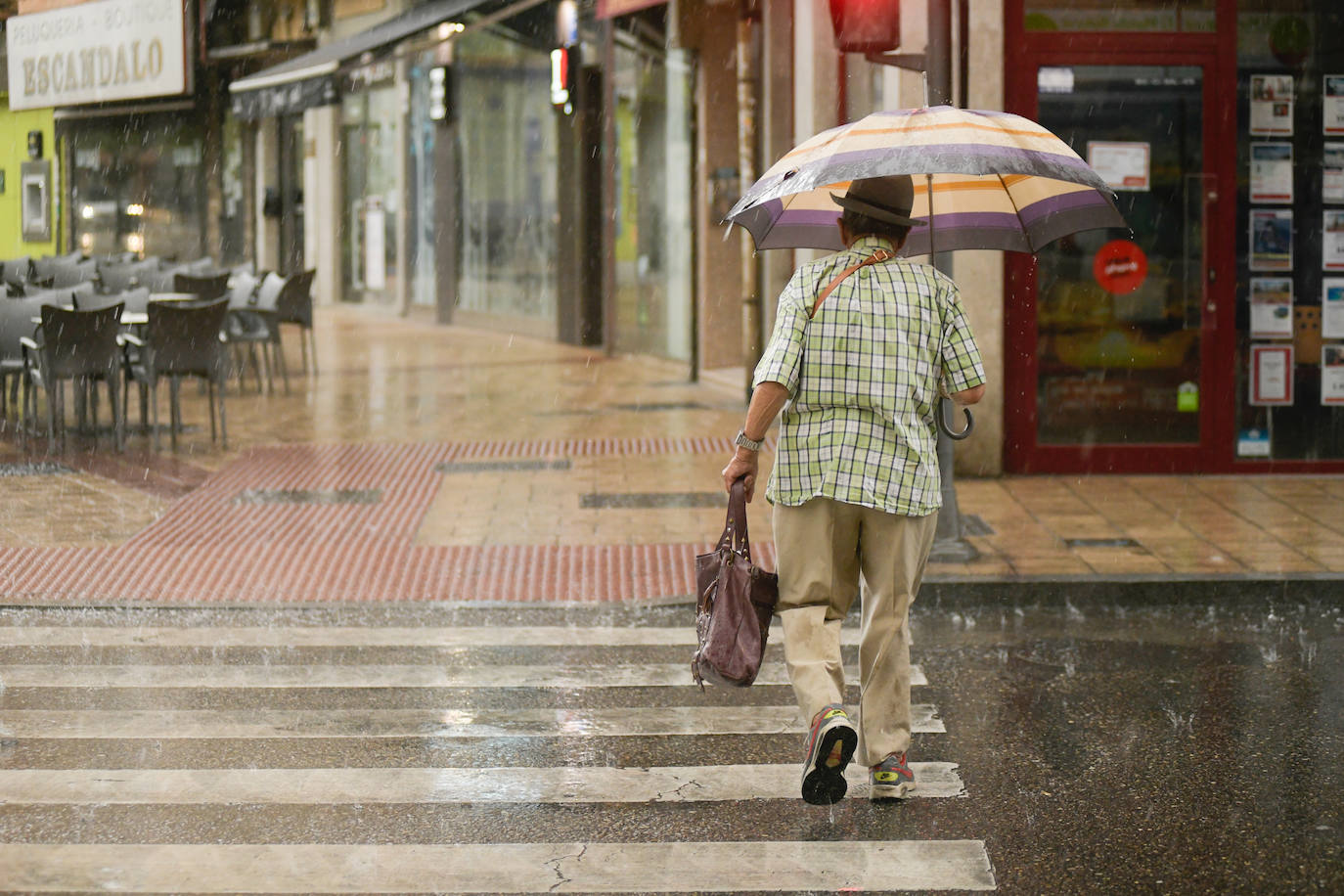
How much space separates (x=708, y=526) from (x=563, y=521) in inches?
33.8

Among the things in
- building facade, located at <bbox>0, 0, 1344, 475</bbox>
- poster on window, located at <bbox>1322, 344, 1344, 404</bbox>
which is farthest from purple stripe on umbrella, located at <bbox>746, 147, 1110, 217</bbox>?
poster on window, located at <bbox>1322, 344, 1344, 404</bbox>

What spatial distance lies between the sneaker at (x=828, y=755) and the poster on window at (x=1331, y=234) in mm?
8058

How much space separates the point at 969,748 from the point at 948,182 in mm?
1908

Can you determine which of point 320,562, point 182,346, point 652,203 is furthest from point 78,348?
point 652,203

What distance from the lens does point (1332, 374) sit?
1153cm

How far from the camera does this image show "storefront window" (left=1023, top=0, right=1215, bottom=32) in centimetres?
1110

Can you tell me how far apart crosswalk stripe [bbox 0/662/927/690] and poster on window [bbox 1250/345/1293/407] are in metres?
5.76

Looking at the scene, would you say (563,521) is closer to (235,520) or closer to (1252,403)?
(235,520)

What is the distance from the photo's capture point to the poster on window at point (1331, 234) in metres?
11.4

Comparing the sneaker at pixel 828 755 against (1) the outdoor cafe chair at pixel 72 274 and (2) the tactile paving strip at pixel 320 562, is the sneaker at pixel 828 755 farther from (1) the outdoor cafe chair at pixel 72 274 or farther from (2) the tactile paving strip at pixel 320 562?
(1) the outdoor cafe chair at pixel 72 274

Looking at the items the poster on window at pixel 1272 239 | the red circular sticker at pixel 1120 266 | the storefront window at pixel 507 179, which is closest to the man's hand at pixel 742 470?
the red circular sticker at pixel 1120 266

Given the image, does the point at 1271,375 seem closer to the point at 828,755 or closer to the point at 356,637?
the point at 356,637

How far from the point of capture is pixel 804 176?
4.88m

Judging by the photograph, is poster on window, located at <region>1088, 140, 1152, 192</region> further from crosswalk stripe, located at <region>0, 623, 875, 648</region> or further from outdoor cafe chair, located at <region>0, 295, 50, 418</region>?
outdoor cafe chair, located at <region>0, 295, 50, 418</region>
